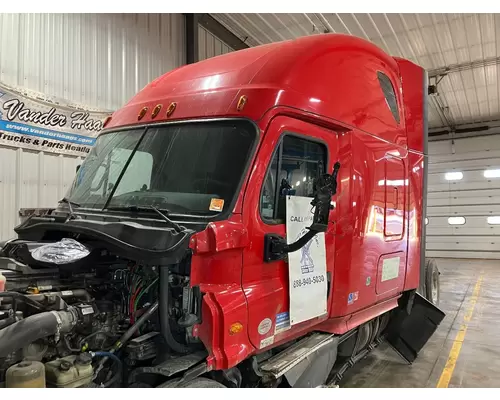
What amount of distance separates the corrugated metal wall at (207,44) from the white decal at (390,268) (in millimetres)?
6180

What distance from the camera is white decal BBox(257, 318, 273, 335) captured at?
9.08 ft

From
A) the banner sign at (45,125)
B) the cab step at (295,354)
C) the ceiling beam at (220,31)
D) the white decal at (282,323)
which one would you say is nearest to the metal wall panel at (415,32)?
the ceiling beam at (220,31)

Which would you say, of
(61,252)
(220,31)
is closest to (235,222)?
(61,252)

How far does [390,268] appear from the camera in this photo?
4.34 m

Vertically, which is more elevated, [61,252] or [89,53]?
[89,53]

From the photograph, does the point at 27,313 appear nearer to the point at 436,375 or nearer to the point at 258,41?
the point at 436,375

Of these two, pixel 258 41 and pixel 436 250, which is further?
pixel 436 250

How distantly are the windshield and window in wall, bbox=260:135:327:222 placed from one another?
28cm

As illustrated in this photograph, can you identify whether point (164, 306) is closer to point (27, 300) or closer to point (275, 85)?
point (27, 300)

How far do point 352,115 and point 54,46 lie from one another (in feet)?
15.7

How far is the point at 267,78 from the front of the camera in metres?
3.08

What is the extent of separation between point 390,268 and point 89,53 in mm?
5626

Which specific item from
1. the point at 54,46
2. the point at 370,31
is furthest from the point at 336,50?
the point at 370,31

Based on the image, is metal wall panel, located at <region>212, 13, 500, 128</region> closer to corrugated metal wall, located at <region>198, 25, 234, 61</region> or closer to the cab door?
corrugated metal wall, located at <region>198, 25, 234, 61</region>
